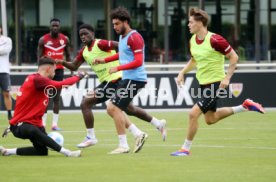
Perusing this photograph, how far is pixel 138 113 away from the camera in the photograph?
15719 millimetres

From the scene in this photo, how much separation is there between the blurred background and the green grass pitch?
37.2 ft

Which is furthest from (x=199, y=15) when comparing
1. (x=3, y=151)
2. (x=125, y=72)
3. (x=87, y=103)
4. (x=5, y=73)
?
(x=5, y=73)

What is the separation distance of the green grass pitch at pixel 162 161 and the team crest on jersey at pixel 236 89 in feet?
18.7

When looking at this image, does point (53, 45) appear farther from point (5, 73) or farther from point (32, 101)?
point (32, 101)

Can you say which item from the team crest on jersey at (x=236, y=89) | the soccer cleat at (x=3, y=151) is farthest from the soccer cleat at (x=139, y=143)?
the team crest on jersey at (x=236, y=89)

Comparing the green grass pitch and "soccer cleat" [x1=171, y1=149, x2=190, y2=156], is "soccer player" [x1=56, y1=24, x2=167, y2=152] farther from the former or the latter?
"soccer cleat" [x1=171, y1=149, x2=190, y2=156]

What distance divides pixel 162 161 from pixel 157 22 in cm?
1764

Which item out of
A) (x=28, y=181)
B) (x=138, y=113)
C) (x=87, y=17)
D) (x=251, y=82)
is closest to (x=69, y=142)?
(x=138, y=113)

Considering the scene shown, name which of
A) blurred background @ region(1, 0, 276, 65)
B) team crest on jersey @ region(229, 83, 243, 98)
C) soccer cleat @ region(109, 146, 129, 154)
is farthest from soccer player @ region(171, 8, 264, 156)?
blurred background @ region(1, 0, 276, 65)

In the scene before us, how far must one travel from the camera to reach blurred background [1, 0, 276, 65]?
3047cm

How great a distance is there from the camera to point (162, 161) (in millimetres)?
13195

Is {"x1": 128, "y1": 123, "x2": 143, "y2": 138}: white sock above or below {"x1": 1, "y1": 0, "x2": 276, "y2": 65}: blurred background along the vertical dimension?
below

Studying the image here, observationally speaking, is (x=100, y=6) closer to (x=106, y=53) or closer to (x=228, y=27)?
(x=228, y=27)

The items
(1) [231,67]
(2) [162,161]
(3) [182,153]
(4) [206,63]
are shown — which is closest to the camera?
(2) [162,161]
